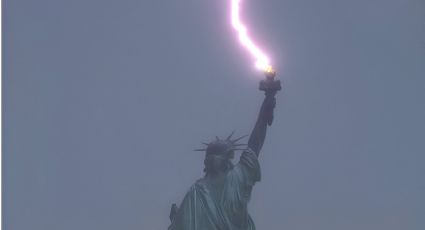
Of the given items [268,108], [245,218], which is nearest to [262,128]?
[268,108]

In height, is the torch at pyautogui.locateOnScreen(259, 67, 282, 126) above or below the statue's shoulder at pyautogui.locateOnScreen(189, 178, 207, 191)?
above

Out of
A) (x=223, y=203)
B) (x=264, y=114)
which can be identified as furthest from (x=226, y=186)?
(x=264, y=114)

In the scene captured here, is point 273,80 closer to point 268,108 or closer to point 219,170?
point 268,108

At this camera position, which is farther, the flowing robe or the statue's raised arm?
the statue's raised arm

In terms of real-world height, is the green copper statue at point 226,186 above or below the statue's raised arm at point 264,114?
below

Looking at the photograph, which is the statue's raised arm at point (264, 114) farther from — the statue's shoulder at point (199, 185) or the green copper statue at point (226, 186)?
the statue's shoulder at point (199, 185)

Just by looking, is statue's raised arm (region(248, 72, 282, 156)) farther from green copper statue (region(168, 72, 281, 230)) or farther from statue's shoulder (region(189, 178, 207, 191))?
statue's shoulder (region(189, 178, 207, 191))

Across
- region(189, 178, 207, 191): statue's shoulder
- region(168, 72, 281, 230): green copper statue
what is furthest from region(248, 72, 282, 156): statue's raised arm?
region(189, 178, 207, 191): statue's shoulder

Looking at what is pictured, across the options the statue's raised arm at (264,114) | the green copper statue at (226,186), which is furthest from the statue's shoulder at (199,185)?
the statue's raised arm at (264,114)

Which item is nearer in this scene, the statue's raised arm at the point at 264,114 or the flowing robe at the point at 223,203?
the flowing robe at the point at 223,203
